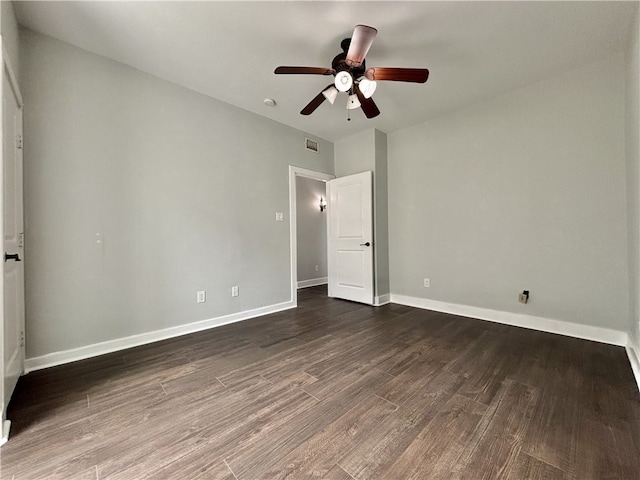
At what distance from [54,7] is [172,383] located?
2.78 metres

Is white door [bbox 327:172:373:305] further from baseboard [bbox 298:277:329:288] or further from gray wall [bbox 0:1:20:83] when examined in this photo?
gray wall [bbox 0:1:20:83]

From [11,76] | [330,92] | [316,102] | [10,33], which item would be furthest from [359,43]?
[10,33]

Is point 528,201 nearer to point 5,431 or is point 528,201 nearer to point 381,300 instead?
point 381,300

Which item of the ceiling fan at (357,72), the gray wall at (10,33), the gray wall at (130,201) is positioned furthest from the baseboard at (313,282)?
the gray wall at (10,33)

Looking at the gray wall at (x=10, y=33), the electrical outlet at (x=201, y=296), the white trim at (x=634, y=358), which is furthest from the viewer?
the electrical outlet at (x=201, y=296)

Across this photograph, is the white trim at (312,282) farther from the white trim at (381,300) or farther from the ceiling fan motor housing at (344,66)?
the ceiling fan motor housing at (344,66)

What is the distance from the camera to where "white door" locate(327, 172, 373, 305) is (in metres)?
3.95

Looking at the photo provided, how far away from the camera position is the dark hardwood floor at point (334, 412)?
1163 millimetres

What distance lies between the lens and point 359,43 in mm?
1835

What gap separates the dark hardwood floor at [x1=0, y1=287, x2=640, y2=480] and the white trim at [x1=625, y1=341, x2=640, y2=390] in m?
0.05

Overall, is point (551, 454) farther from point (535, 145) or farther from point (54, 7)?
point (54, 7)

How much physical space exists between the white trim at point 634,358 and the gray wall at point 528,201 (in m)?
0.29

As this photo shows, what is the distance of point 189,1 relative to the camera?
1826mm

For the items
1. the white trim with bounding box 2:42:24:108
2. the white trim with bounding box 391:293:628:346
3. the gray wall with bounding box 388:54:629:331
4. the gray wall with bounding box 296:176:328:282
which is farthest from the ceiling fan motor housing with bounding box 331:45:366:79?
the gray wall with bounding box 296:176:328:282
